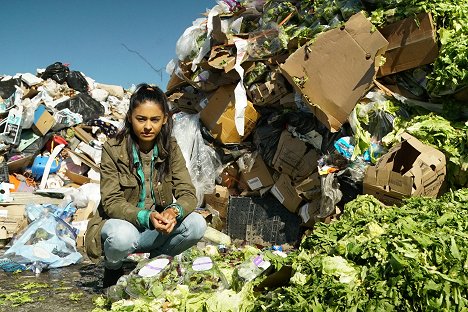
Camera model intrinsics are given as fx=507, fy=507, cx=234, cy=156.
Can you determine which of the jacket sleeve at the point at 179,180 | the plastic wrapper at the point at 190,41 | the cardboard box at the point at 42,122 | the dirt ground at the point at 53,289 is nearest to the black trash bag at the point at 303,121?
the plastic wrapper at the point at 190,41

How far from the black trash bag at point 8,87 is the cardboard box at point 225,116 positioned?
222 inches

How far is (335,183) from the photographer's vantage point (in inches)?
196

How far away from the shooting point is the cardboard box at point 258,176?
19.8 ft

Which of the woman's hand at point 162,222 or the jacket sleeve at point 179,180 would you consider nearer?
the woman's hand at point 162,222

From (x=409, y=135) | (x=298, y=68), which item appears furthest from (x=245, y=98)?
(x=409, y=135)

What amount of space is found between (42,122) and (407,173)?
620 centimetres

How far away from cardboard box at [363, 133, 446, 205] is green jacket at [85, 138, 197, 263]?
173 centimetres

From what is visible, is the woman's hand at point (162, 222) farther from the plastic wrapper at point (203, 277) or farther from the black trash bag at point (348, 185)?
the black trash bag at point (348, 185)

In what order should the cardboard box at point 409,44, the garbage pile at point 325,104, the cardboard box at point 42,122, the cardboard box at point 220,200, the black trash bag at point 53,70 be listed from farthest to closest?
1. the black trash bag at point 53,70
2. the cardboard box at point 42,122
3. the cardboard box at point 220,200
4. the cardboard box at point 409,44
5. the garbage pile at point 325,104

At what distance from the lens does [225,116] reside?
6.31 meters

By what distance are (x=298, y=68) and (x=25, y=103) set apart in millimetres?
5641

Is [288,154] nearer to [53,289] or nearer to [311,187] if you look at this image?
[311,187]

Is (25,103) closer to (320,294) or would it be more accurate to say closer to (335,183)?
(335,183)

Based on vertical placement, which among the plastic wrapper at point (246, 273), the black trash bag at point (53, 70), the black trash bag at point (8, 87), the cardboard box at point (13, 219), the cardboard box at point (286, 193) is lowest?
the cardboard box at point (286, 193)
